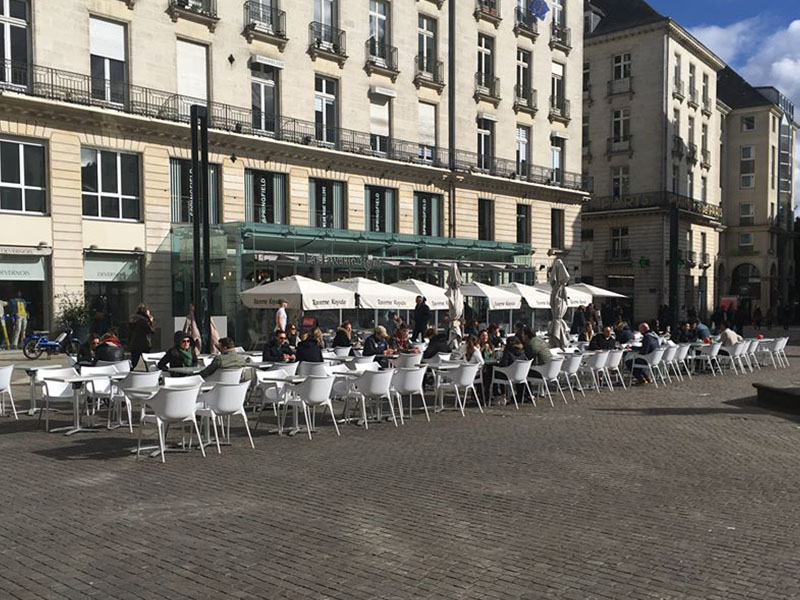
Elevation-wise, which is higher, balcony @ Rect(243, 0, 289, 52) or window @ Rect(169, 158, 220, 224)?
balcony @ Rect(243, 0, 289, 52)

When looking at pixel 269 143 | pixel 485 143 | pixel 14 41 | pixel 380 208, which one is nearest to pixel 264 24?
pixel 269 143

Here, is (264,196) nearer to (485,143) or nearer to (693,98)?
(485,143)

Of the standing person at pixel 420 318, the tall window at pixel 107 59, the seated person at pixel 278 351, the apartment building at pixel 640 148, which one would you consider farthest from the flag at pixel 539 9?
the seated person at pixel 278 351

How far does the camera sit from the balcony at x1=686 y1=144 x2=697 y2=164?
191 ft

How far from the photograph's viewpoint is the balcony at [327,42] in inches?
1293

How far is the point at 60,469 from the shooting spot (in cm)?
903

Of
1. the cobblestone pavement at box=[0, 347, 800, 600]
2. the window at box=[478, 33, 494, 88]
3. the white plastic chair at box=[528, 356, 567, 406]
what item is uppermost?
the window at box=[478, 33, 494, 88]

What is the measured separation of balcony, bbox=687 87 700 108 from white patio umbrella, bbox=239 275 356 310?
46.7 metres

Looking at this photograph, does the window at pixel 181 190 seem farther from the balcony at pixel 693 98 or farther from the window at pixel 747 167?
the window at pixel 747 167

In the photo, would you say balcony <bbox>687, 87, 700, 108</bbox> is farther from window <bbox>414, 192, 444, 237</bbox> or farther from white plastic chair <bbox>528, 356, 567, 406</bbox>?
white plastic chair <bbox>528, 356, 567, 406</bbox>

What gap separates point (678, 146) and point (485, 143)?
21.6 m

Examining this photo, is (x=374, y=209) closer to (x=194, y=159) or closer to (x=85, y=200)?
(x=85, y=200)

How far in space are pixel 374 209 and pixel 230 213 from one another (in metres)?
7.54

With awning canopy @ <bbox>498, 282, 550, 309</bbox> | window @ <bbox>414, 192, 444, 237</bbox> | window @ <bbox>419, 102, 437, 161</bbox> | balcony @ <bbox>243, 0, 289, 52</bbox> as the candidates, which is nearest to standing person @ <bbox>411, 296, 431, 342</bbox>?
awning canopy @ <bbox>498, 282, 550, 309</bbox>
